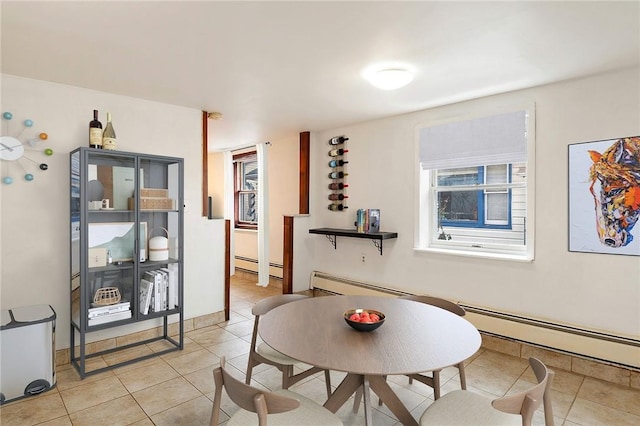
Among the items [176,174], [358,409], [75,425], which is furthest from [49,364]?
[358,409]

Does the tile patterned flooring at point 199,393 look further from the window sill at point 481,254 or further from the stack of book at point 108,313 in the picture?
the window sill at point 481,254

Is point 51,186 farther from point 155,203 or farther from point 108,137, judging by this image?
point 155,203

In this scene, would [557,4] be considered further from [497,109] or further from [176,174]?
[176,174]

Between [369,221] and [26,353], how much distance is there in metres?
3.28

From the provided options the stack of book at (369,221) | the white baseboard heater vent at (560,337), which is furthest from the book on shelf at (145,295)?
the white baseboard heater vent at (560,337)

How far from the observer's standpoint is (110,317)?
2961 millimetres

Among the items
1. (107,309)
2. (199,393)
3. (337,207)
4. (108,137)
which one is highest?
(108,137)

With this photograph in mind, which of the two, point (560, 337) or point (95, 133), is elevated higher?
point (95, 133)

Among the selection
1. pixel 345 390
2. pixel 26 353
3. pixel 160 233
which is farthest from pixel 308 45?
pixel 26 353

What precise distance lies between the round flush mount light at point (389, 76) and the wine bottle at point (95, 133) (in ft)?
7.29

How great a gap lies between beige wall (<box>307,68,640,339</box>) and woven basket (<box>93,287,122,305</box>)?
8.90 feet

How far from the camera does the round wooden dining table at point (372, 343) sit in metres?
1.52

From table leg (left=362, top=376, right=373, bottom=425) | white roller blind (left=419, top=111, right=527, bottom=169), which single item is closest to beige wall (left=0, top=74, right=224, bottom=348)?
table leg (left=362, top=376, right=373, bottom=425)

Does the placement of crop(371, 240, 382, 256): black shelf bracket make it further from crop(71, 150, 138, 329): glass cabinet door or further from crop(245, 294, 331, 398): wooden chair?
crop(71, 150, 138, 329): glass cabinet door
